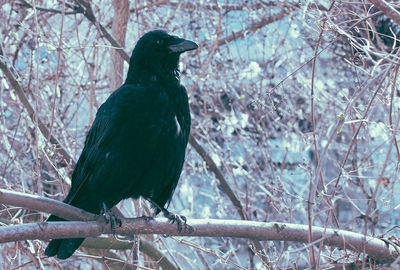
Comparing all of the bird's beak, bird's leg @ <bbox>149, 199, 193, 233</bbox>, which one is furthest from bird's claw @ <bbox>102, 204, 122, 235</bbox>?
the bird's beak

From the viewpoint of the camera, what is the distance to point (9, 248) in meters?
4.58

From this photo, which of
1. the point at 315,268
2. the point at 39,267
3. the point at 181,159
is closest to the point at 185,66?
the point at 181,159

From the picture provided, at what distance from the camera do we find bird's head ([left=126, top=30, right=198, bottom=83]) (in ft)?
13.7

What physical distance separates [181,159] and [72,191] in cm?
75

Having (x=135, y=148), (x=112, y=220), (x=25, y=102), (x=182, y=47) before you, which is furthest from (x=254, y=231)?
(x=25, y=102)

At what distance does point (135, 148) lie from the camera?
378 centimetres

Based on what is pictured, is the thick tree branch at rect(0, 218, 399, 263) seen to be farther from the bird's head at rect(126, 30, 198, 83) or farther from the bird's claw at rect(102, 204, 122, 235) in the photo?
the bird's head at rect(126, 30, 198, 83)

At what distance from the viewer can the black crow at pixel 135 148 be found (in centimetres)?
378

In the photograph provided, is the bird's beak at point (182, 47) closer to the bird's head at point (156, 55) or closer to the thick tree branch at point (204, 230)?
the bird's head at point (156, 55)

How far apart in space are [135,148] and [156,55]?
83 centimetres

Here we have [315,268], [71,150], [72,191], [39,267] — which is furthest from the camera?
[71,150]

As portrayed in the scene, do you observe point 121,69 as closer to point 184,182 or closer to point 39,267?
point 184,182

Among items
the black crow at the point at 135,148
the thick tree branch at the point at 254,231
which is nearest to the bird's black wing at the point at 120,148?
the black crow at the point at 135,148

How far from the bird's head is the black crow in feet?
0.05
